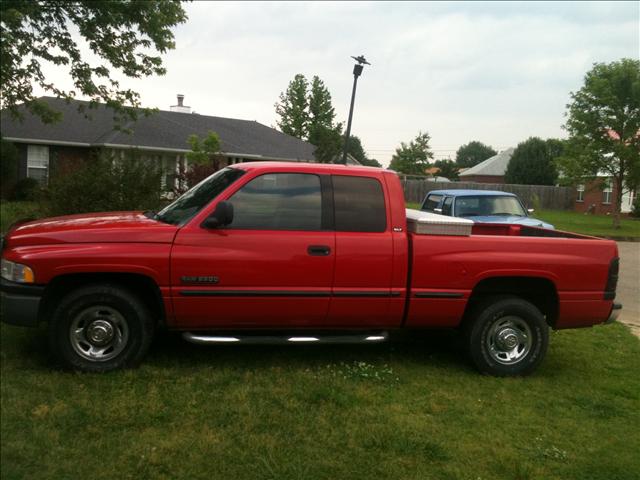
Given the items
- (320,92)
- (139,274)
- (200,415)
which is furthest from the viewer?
(320,92)

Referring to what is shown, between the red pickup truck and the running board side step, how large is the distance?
0.02 m

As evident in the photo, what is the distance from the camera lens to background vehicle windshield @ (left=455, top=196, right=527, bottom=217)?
1253 cm

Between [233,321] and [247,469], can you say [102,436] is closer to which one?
[247,469]

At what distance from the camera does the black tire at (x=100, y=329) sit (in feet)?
15.9

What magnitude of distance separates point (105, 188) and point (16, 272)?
18.7 feet

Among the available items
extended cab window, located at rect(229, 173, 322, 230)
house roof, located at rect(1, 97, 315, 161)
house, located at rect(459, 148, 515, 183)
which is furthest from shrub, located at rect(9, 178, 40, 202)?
house, located at rect(459, 148, 515, 183)

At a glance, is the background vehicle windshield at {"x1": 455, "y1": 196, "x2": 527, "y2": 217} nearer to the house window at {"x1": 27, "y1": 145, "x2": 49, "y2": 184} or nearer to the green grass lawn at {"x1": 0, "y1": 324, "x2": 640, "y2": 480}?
the green grass lawn at {"x1": 0, "y1": 324, "x2": 640, "y2": 480}

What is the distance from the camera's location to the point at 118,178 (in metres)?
10.4

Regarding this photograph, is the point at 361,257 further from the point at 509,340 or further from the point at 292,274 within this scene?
the point at 509,340

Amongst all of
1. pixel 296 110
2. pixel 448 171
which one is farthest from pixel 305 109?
pixel 448 171

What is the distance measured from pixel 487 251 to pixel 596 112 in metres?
25.1

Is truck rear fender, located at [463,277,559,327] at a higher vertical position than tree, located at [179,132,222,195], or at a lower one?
lower

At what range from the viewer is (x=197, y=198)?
5426 mm

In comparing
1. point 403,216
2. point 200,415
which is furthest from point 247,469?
point 403,216
